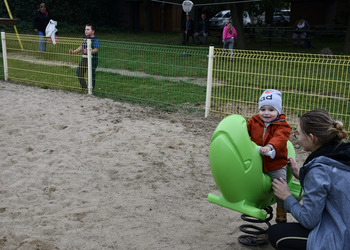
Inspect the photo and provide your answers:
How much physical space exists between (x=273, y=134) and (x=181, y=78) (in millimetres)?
7189

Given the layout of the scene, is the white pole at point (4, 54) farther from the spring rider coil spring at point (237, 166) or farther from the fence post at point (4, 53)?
the spring rider coil spring at point (237, 166)

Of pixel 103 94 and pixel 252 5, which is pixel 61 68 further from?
pixel 252 5

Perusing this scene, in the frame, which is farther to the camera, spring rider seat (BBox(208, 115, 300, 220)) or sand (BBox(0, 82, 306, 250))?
sand (BBox(0, 82, 306, 250))

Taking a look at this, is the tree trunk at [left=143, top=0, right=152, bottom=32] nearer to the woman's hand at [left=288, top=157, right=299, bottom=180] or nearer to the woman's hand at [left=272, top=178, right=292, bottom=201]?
the woman's hand at [left=288, top=157, right=299, bottom=180]

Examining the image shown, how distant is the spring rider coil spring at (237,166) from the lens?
2883mm

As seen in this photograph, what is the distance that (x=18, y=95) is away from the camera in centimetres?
916

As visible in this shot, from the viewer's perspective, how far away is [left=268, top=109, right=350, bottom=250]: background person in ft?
7.97

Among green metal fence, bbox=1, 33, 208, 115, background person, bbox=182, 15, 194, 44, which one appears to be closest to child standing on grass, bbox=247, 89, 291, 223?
green metal fence, bbox=1, 33, 208, 115

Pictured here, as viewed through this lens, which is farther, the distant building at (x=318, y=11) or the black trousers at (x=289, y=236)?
the distant building at (x=318, y=11)

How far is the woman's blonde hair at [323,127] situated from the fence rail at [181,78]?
4.62 m

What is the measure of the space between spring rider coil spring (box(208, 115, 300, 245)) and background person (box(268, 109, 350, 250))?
0.39 metres

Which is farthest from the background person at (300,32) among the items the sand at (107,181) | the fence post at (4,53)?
the sand at (107,181)

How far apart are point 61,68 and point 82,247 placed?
7.53 meters

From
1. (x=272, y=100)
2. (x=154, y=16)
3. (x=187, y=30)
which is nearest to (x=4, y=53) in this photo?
(x=272, y=100)
